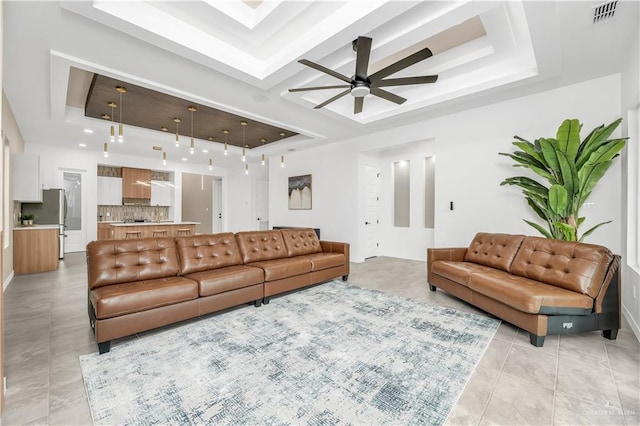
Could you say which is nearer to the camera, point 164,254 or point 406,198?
point 164,254

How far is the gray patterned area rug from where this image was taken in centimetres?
169

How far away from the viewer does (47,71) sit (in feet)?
11.0

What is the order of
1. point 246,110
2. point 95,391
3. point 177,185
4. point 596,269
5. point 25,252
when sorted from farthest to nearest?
point 177,185 < point 25,252 < point 246,110 < point 596,269 < point 95,391

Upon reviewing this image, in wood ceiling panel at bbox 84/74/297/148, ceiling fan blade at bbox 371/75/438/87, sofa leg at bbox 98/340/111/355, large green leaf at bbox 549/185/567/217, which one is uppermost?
wood ceiling panel at bbox 84/74/297/148

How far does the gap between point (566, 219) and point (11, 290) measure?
7.75 m

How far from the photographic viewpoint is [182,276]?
10.5 ft

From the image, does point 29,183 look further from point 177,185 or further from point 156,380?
point 156,380

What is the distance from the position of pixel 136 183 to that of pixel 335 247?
23.6 ft

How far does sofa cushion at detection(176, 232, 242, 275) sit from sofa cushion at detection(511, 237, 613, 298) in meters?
3.61

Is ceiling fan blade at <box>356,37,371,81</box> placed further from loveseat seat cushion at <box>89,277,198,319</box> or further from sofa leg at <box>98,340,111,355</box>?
sofa leg at <box>98,340,111,355</box>

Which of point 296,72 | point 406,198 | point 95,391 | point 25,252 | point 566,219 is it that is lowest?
point 95,391

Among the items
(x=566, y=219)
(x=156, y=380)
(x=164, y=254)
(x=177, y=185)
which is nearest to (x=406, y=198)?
(x=566, y=219)

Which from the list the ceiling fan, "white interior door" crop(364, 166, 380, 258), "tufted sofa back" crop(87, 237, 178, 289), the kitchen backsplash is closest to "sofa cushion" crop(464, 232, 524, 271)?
the ceiling fan

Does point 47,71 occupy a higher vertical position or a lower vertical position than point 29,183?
higher
